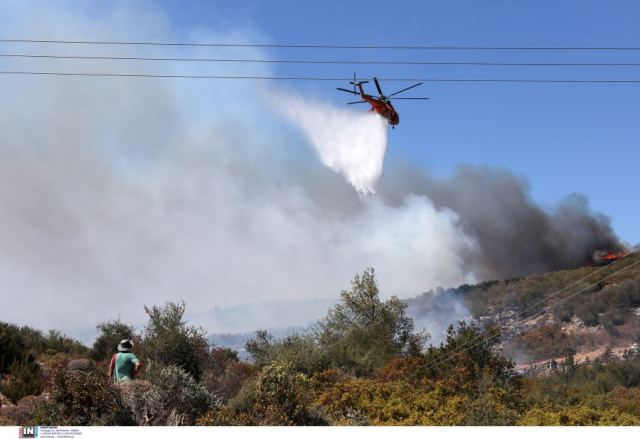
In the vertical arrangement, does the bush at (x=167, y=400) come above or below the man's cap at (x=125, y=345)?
below

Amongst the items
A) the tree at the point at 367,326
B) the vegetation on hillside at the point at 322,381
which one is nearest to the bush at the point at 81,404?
the vegetation on hillside at the point at 322,381

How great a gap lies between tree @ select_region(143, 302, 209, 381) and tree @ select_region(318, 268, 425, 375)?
12770 mm

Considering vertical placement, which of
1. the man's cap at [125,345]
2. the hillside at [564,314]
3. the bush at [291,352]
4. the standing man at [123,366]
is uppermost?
the hillside at [564,314]

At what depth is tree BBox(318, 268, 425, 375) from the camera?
180 ft

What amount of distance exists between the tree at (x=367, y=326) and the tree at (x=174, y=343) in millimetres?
12770

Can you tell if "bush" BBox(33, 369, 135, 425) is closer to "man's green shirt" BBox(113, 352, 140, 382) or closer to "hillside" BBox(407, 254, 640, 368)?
"man's green shirt" BBox(113, 352, 140, 382)

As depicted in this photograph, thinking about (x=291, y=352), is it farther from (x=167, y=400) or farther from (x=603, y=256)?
(x=603, y=256)

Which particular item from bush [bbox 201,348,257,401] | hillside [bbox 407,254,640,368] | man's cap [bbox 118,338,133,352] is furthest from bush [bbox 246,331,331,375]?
hillside [bbox 407,254,640,368]

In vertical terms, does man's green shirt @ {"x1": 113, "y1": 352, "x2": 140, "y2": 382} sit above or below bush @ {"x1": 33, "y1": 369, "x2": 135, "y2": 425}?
above

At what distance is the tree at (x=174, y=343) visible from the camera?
4094 centimetres

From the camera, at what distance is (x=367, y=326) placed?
65000mm

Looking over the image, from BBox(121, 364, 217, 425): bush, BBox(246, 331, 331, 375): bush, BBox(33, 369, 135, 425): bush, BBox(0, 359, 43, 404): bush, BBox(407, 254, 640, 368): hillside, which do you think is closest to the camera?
BBox(33, 369, 135, 425): bush

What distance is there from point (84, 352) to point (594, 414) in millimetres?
41089

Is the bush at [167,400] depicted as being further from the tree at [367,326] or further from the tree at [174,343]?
the tree at [367,326]
